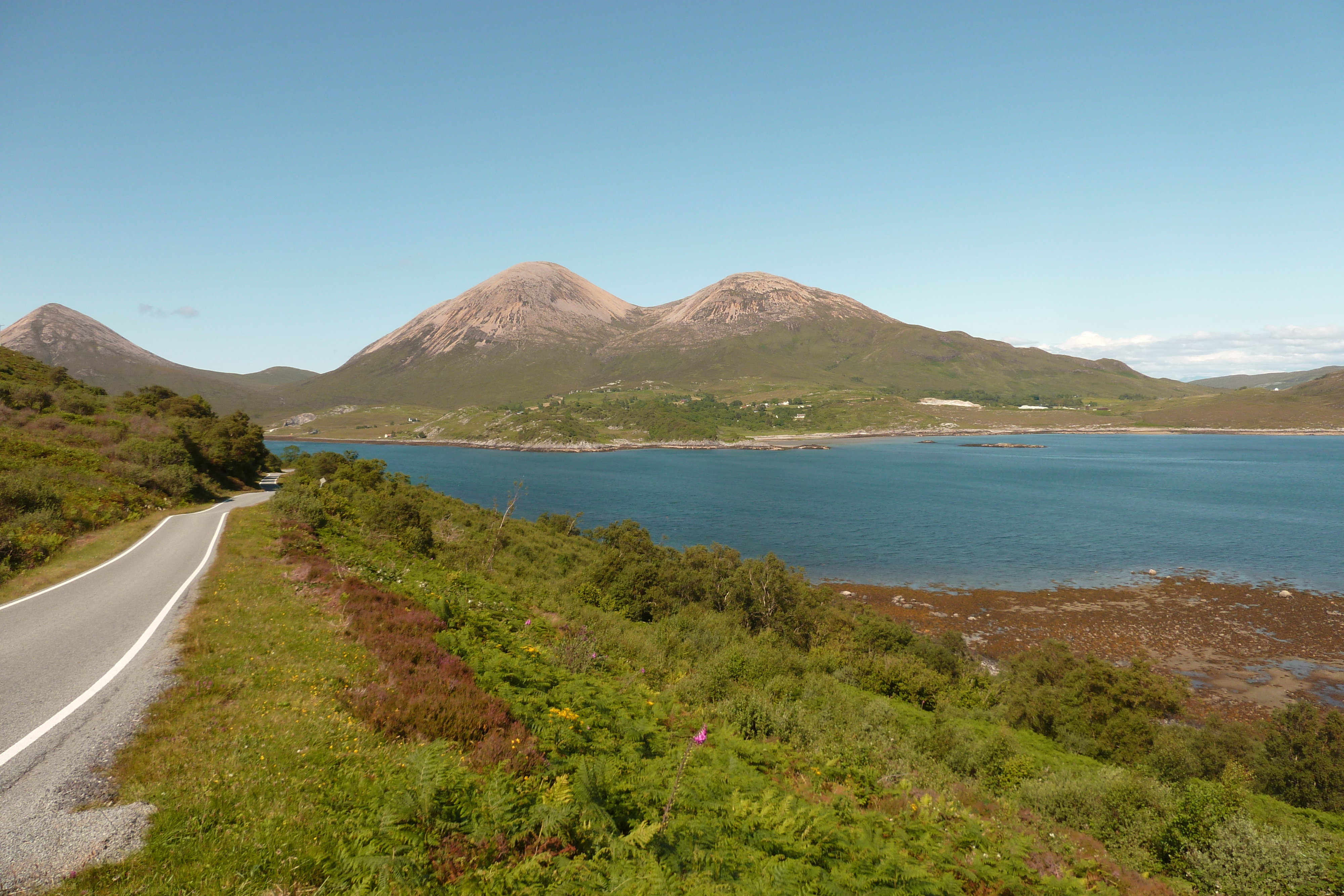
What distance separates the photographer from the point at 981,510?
99312mm

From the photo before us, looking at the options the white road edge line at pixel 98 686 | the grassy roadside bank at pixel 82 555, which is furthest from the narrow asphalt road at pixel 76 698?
the grassy roadside bank at pixel 82 555

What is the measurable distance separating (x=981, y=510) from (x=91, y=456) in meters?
114

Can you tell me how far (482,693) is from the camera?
12.3 metres

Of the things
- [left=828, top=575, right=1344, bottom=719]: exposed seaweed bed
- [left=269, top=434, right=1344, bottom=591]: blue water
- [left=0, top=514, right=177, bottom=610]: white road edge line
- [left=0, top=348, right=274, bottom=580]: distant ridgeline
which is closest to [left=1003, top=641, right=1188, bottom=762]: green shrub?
[left=828, top=575, right=1344, bottom=719]: exposed seaweed bed

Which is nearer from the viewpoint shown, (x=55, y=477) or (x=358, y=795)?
(x=358, y=795)

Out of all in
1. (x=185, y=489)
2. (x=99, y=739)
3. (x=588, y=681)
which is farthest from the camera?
(x=185, y=489)

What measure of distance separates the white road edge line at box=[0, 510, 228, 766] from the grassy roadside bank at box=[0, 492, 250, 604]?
4.14 metres

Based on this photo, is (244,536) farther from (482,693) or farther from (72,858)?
(72,858)

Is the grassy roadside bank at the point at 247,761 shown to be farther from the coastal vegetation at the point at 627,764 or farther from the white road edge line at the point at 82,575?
the white road edge line at the point at 82,575

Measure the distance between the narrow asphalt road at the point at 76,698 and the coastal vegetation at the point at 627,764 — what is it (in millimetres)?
509

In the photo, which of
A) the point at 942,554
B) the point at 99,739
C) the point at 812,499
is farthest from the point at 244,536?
the point at 812,499

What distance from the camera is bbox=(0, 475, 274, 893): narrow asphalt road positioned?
6.56m

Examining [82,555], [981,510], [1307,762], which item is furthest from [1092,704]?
[981,510]

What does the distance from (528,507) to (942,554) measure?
232ft
